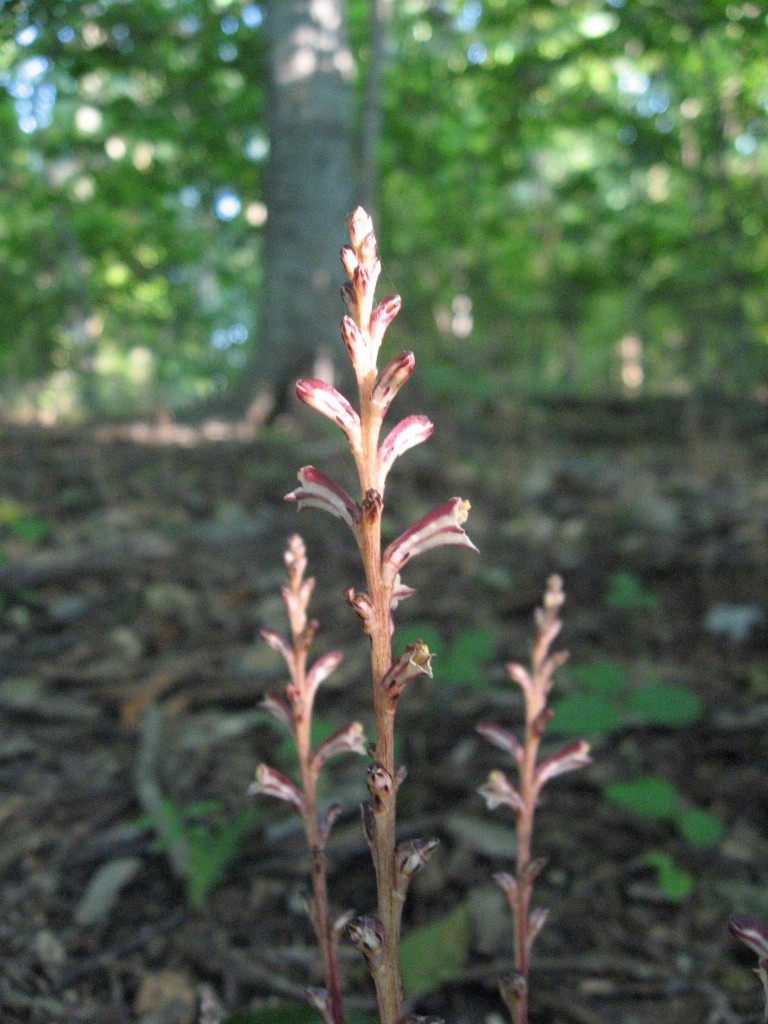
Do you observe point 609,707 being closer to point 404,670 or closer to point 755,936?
point 755,936

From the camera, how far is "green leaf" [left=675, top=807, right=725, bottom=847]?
2.01 meters

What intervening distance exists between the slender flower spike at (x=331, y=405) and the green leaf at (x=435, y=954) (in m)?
1.29

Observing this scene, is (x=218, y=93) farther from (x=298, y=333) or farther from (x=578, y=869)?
(x=578, y=869)

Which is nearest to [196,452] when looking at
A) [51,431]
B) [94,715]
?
[51,431]

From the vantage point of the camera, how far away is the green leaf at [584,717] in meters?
2.22

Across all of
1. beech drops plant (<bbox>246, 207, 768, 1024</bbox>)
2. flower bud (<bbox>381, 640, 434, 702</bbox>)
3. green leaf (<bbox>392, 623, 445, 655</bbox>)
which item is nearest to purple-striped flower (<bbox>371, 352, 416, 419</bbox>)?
beech drops plant (<bbox>246, 207, 768, 1024</bbox>)

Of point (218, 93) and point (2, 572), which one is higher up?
point (218, 93)

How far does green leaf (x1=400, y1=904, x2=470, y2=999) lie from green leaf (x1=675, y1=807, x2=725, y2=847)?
1.95ft

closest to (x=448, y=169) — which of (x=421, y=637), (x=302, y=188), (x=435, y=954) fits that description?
(x=302, y=188)

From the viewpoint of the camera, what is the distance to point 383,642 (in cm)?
83

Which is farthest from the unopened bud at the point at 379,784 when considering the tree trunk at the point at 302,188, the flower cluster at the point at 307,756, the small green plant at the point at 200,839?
the tree trunk at the point at 302,188

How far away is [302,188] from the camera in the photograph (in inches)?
232

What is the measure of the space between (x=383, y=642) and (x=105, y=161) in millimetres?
10711

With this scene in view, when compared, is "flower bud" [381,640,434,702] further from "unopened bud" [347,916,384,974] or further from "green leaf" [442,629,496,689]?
"green leaf" [442,629,496,689]
